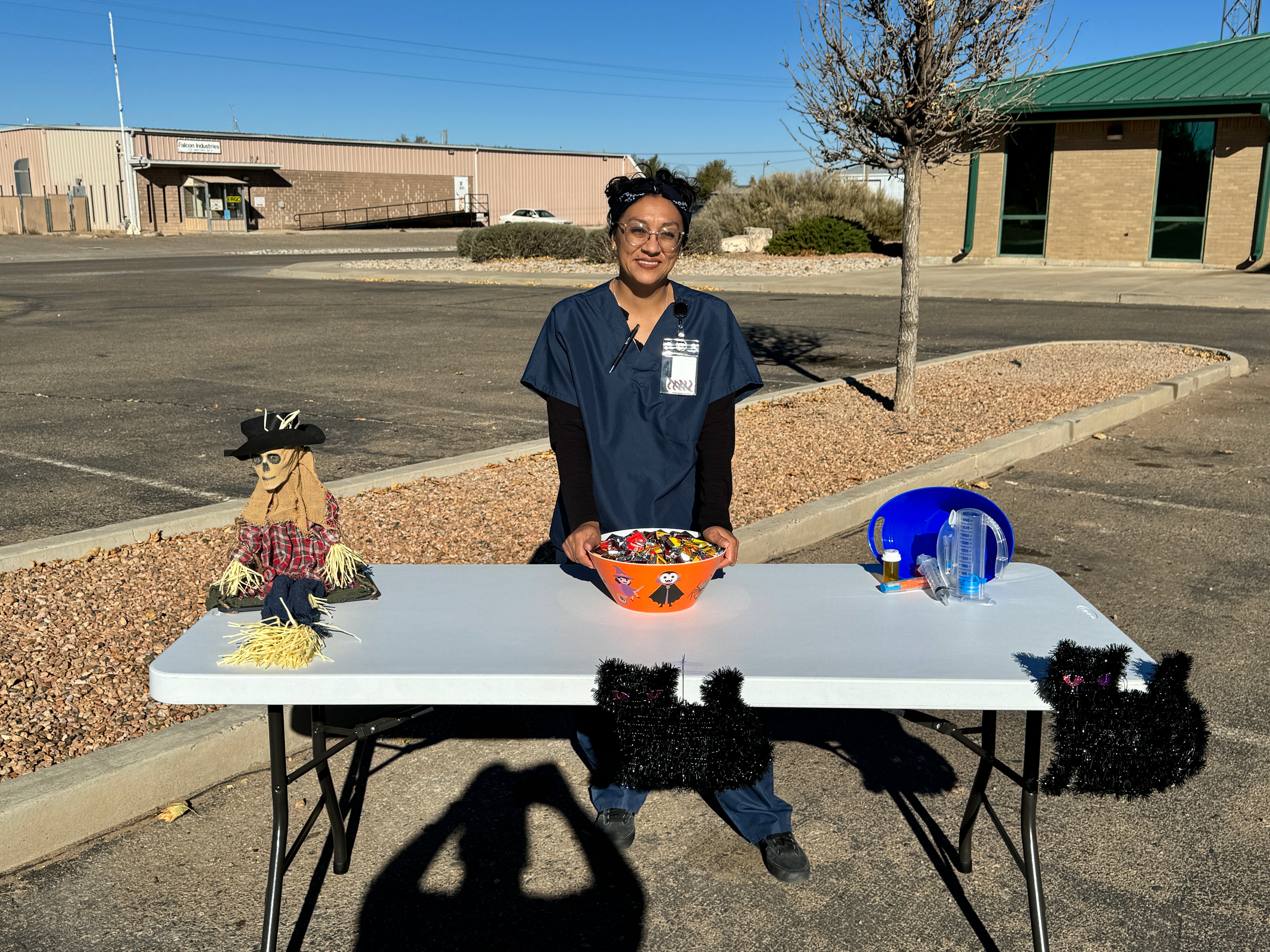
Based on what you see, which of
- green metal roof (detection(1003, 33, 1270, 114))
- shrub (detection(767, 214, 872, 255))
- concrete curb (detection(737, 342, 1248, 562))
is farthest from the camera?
shrub (detection(767, 214, 872, 255))

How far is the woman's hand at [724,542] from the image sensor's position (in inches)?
110

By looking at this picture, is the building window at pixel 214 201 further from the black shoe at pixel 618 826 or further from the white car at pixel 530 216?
the black shoe at pixel 618 826

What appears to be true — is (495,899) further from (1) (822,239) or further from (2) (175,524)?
(1) (822,239)

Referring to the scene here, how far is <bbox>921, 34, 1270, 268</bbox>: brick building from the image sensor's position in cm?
2505

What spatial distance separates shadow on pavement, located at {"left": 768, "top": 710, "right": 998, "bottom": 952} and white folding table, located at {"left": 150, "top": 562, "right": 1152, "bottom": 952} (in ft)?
0.49

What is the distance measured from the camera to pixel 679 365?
3092mm

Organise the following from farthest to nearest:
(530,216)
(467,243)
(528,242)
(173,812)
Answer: (530,216) < (467,243) < (528,242) < (173,812)

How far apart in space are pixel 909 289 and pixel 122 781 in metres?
7.43

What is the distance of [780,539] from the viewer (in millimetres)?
5922

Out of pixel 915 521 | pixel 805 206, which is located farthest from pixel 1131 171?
pixel 915 521

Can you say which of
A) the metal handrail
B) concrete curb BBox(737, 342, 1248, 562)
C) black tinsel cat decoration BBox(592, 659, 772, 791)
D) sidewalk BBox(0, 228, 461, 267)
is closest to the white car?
sidewalk BBox(0, 228, 461, 267)

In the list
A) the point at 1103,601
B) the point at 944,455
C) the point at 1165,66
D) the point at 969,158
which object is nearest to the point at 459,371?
the point at 944,455

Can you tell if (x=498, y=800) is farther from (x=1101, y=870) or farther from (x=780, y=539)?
(x=780, y=539)

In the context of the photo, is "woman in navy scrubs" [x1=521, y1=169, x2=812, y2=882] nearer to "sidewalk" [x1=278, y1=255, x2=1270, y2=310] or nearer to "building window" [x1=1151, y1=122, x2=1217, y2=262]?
"sidewalk" [x1=278, y1=255, x2=1270, y2=310]
